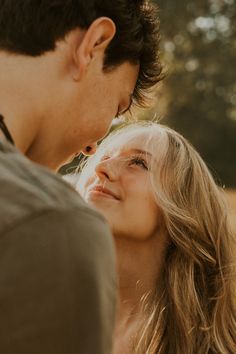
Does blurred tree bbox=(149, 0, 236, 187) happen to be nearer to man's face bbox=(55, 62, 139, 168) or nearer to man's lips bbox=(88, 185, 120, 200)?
man's lips bbox=(88, 185, 120, 200)

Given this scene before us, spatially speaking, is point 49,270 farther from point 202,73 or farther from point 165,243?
point 202,73

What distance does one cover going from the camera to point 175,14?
3306 cm

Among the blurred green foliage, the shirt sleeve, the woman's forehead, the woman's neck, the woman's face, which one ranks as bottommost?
the blurred green foliage

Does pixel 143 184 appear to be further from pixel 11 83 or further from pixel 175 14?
pixel 175 14

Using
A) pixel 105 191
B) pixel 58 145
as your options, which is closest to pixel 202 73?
pixel 105 191

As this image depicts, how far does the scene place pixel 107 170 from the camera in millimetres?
3848

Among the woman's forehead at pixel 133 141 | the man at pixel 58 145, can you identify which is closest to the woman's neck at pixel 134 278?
the woman's forehead at pixel 133 141

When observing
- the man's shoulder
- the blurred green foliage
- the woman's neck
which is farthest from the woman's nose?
the blurred green foliage

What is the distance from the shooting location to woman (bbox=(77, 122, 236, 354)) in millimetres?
3724

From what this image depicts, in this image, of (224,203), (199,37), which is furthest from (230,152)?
(224,203)

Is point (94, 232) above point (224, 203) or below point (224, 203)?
above

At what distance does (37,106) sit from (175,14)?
3188 centimetres

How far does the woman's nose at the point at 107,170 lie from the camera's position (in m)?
3.81

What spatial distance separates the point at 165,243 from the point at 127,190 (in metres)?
0.43
